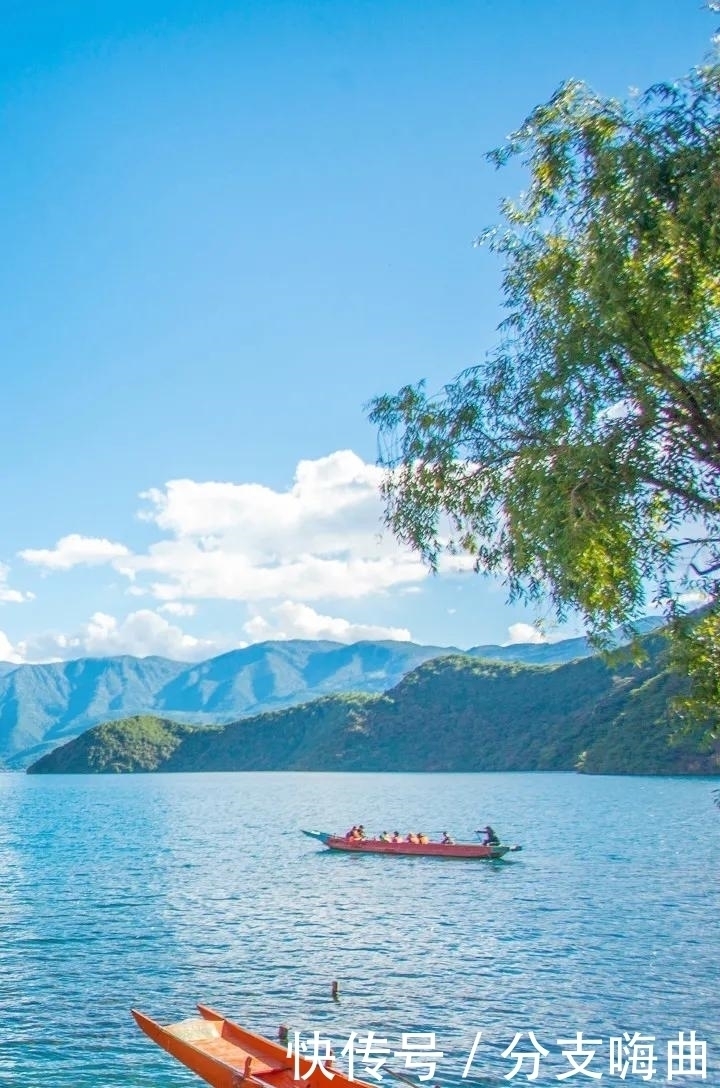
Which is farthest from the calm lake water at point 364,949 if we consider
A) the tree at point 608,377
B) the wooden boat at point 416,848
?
the tree at point 608,377

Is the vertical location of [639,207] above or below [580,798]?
above

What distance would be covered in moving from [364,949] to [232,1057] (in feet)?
56.5

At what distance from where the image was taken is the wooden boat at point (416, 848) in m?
63.1

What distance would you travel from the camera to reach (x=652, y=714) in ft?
630

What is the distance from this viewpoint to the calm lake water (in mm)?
24547

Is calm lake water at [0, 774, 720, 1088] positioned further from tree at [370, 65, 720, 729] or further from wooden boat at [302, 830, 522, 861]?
tree at [370, 65, 720, 729]

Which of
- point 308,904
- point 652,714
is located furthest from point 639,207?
point 652,714

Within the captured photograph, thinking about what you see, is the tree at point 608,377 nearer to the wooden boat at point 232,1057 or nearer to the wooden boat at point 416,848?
the wooden boat at point 232,1057

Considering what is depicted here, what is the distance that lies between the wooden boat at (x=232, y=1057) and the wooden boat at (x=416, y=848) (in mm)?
43640

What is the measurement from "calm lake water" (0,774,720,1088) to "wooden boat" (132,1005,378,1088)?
4.68ft

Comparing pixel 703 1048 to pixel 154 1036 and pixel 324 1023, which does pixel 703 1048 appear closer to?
pixel 324 1023

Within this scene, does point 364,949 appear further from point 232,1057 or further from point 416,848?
point 416,848

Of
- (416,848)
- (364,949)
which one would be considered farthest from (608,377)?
(416,848)

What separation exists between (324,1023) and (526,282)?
21.6 meters
